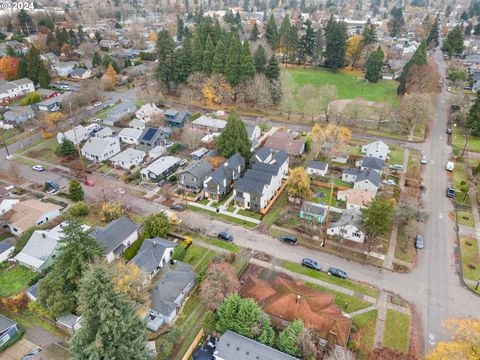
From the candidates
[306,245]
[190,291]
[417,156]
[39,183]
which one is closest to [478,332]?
[306,245]

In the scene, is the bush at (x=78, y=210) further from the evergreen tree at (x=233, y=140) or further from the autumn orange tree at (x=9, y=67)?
the autumn orange tree at (x=9, y=67)

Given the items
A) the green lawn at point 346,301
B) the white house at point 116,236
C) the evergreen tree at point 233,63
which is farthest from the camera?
the evergreen tree at point 233,63

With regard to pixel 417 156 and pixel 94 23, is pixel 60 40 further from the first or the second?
pixel 417 156

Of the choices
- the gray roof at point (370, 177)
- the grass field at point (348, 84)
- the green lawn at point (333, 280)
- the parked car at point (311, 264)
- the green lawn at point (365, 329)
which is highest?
the grass field at point (348, 84)

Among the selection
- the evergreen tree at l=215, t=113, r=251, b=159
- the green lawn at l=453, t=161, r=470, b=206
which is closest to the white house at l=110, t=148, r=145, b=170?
the evergreen tree at l=215, t=113, r=251, b=159

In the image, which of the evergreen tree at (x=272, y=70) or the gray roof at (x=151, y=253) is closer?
the gray roof at (x=151, y=253)

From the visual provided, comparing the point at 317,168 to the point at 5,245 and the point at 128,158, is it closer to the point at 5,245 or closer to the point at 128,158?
the point at 128,158

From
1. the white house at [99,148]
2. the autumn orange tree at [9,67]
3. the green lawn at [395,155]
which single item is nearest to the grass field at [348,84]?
the green lawn at [395,155]

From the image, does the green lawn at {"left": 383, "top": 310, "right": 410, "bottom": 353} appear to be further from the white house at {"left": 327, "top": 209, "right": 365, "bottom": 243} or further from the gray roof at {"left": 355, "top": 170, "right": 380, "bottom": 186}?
the gray roof at {"left": 355, "top": 170, "right": 380, "bottom": 186}
